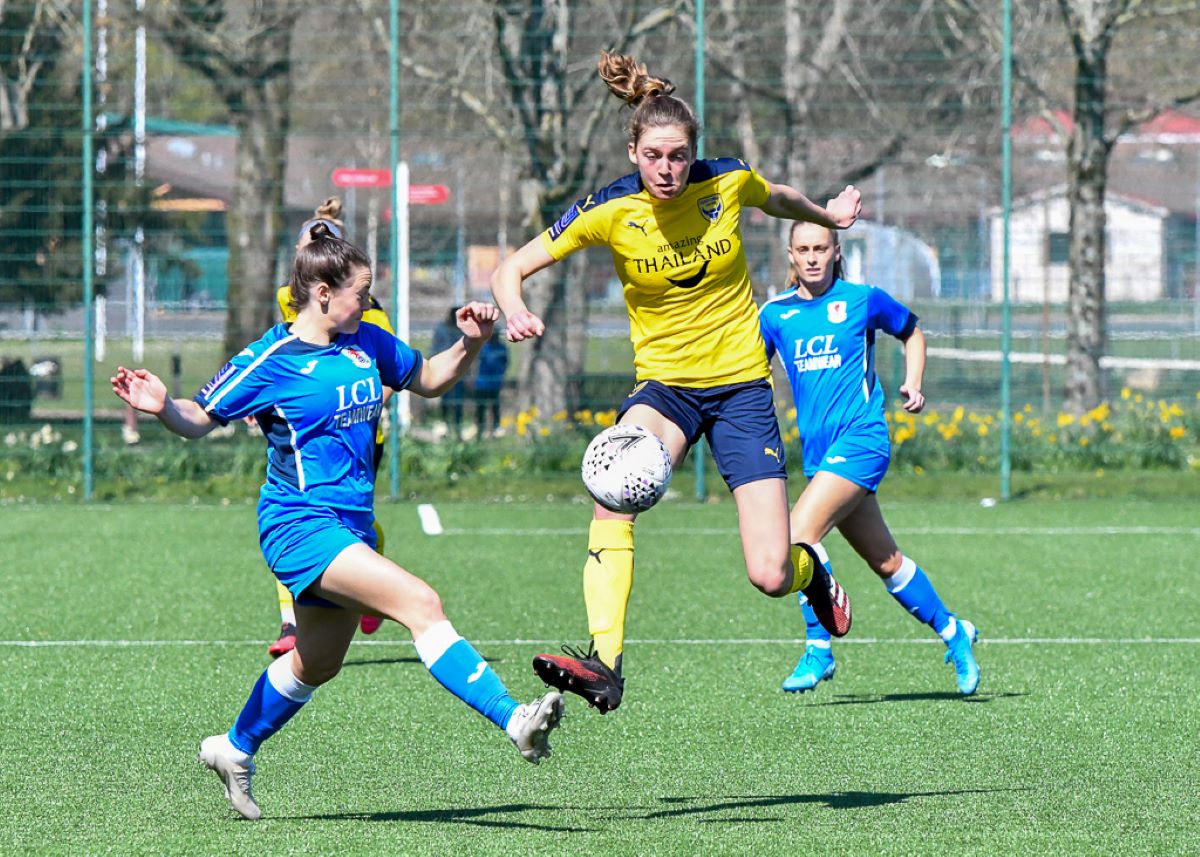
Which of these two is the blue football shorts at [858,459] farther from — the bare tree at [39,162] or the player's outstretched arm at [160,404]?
the bare tree at [39,162]

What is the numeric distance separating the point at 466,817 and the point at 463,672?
1.52 feet

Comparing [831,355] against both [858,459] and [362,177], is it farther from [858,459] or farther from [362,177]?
[362,177]

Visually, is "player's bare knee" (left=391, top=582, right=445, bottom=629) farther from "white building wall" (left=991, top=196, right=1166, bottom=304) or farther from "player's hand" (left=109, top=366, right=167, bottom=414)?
"white building wall" (left=991, top=196, right=1166, bottom=304)

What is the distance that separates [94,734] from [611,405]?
943cm

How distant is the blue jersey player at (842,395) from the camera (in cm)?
727

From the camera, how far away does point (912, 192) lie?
18.0m

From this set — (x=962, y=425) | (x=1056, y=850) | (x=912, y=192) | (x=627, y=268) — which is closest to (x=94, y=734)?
(x=627, y=268)

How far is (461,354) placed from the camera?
5.36 metres

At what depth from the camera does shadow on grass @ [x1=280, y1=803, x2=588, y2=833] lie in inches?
197

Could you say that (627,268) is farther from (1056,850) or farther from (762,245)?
(762,245)

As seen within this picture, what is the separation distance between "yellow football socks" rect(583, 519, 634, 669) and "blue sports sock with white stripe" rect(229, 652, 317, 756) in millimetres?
867

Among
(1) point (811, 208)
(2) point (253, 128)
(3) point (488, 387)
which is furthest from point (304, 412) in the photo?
(2) point (253, 128)

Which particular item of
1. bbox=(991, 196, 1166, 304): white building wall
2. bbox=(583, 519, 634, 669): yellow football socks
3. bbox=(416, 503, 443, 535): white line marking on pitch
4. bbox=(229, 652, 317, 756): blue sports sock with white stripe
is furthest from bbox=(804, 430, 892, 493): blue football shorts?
bbox=(991, 196, 1166, 304): white building wall

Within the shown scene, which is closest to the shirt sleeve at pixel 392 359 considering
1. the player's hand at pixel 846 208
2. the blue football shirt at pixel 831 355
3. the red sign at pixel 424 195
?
the player's hand at pixel 846 208
